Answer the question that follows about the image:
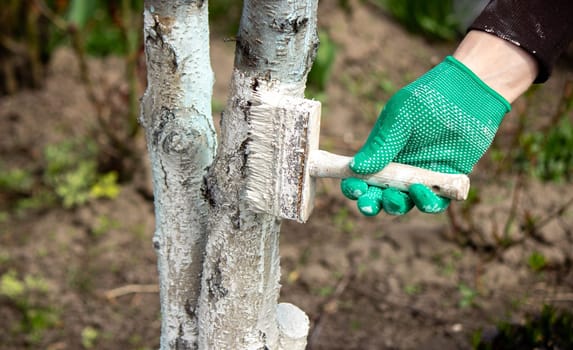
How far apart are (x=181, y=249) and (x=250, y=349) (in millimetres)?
266

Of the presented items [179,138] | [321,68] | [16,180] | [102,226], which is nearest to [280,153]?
[179,138]

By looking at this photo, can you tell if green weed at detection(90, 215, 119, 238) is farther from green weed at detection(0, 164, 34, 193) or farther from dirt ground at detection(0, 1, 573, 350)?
green weed at detection(0, 164, 34, 193)

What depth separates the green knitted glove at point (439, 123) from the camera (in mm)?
1223

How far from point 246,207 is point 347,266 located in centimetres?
138

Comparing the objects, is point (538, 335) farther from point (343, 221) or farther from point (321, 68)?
point (321, 68)

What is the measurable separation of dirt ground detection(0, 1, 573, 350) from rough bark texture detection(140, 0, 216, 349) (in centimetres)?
86

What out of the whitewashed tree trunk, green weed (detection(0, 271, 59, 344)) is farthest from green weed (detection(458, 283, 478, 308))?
green weed (detection(0, 271, 59, 344))

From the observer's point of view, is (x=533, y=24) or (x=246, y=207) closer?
(x=246, y=207)

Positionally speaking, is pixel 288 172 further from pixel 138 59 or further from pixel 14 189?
pixel 14 189

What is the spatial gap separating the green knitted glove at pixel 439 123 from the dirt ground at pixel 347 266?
2.15 feet

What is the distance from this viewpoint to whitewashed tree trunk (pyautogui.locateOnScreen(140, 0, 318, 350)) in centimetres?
111

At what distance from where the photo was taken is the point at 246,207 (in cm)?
121

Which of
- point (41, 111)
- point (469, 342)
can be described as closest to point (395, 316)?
point (469, 342)

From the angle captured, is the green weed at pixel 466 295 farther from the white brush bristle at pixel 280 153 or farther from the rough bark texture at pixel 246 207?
the white brush bristle at pixel 280 153
